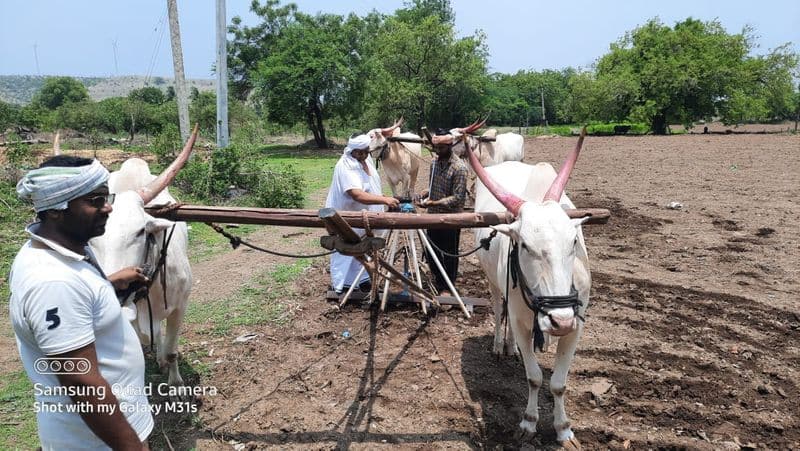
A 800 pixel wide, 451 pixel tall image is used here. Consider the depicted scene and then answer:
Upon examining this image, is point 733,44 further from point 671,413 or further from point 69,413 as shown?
point 69,413

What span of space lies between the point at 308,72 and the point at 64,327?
26098mm

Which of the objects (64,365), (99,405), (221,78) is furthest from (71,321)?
(221,78)

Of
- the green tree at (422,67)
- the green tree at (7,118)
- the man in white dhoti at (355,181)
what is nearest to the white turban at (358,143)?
the man in white dhoti at (355,181)

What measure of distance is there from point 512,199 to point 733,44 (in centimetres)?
4622

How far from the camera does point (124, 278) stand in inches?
102

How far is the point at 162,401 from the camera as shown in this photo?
162 inches

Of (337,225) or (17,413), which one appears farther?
(17,413)

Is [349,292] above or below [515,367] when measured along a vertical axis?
above

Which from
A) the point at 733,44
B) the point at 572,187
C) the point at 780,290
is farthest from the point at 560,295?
the point at 733,44

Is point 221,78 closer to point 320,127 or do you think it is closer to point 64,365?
point 64,365

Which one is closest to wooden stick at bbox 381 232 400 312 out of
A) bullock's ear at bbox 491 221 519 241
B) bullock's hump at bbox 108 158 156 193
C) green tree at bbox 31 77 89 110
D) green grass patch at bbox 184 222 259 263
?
bullock's ear at bbox 491 221 519 241

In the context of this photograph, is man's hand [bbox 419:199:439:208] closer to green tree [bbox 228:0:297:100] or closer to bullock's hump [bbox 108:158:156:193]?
bullock's hump [bbox 108:158:156:193]

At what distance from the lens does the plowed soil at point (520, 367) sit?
12.1 ft

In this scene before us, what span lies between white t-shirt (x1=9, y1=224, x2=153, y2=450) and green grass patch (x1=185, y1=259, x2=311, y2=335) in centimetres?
351
